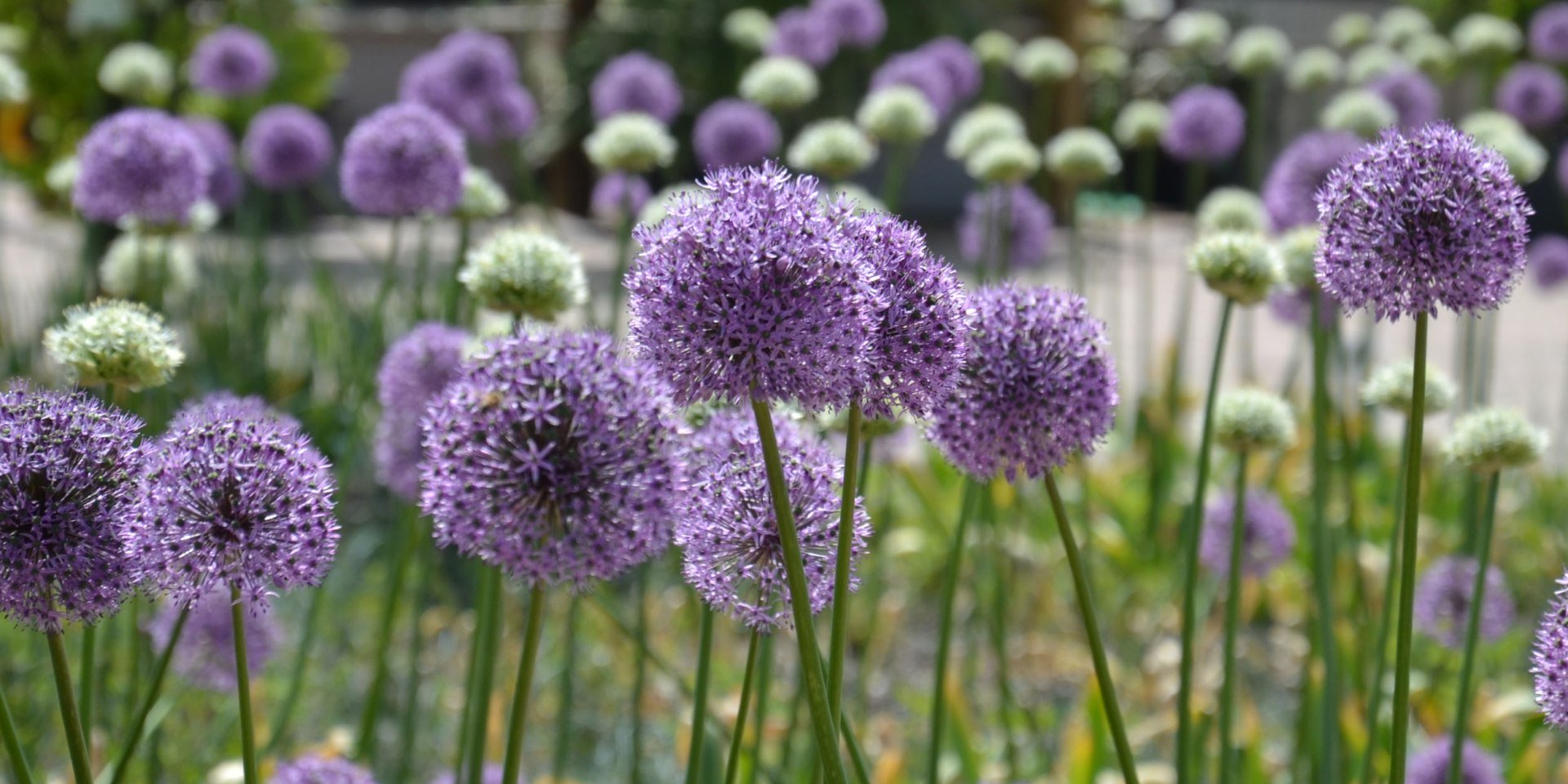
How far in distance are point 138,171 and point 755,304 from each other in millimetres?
2081

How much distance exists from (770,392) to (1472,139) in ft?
2.31

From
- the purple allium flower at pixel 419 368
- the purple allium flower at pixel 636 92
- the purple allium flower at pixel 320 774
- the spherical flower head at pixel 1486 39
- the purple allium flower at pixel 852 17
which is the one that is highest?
the spherical flower head at pixel 1486 39

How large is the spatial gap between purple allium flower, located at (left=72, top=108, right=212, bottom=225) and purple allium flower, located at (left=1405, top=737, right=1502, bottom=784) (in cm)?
235

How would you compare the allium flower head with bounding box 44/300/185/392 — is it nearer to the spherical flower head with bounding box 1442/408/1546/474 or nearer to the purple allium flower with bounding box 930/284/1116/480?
the purple allium flower with bounding box 930/284/1116/480

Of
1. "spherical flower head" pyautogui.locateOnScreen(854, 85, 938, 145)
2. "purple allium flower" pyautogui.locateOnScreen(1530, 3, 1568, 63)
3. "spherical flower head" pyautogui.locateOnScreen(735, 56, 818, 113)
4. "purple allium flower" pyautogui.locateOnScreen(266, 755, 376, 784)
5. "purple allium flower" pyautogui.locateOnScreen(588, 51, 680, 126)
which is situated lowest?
"purple allium flower" pyautogui.locateOnScreen(266, 755, 376, 784)

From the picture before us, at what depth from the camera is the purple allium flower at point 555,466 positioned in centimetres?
101

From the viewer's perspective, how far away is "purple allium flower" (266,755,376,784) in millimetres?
1518

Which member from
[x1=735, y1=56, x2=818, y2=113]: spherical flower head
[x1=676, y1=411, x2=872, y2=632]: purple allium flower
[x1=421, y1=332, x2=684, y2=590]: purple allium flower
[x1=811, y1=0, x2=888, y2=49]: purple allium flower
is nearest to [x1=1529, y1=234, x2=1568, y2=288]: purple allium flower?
[x1=811, y1=0, x2=888, y2=49]: purple allium flower

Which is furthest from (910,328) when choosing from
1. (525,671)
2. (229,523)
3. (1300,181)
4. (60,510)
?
(1300,181)

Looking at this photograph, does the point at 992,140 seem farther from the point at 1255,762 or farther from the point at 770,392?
the point at 770,392

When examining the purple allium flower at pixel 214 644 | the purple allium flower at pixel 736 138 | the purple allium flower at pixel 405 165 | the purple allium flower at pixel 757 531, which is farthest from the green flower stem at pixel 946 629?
the purple allium flower at pixel 736 138

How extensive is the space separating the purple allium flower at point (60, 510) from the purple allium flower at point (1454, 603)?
2.29 metres

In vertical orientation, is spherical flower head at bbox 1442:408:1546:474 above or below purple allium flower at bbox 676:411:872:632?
above

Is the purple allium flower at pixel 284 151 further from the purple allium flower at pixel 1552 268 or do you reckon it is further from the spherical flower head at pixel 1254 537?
the purple allium flower at pixel 1552 268
